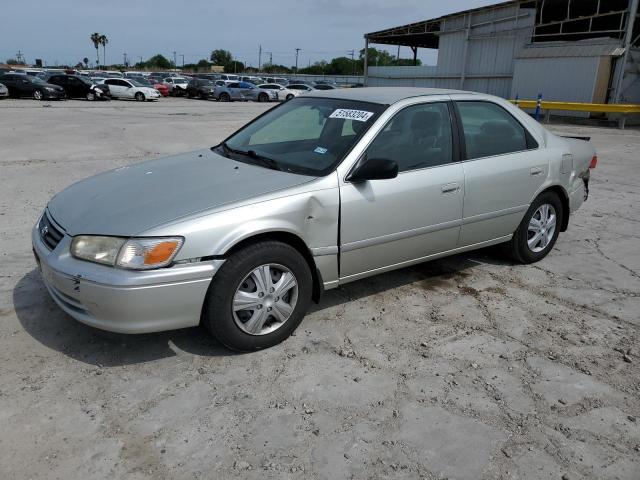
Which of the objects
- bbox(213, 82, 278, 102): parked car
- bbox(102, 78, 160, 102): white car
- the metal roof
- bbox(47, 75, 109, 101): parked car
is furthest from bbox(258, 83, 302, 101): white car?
the metal roof

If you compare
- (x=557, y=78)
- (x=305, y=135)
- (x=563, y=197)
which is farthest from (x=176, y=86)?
(x=563, y=197)

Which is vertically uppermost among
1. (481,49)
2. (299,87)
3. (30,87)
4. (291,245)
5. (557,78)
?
(481,49)

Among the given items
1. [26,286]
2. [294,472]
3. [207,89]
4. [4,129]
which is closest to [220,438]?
[294,472]

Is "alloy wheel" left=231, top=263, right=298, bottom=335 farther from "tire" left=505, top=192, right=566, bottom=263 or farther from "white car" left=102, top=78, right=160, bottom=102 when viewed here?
"white car" left=102, top=78, right=160, bottom=102

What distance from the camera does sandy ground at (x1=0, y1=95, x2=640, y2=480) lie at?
8.15 feet

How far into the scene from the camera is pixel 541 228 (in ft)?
16.4

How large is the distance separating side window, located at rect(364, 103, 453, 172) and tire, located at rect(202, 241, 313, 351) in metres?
1.01

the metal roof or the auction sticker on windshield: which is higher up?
the metal roof

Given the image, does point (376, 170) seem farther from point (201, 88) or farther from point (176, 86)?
point (176, 86)

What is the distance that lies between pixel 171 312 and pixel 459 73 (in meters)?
32.8

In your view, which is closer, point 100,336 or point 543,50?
point 100,336

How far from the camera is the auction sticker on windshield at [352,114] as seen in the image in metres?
3.88

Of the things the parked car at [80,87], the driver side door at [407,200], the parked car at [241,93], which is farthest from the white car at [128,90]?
the driver side door at [407,200]

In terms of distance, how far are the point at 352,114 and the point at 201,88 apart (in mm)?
35336
